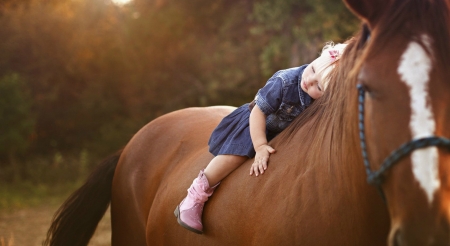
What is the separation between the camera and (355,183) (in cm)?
176

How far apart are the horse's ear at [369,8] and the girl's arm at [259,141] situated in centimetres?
89

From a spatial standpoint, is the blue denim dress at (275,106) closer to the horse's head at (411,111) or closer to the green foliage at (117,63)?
the horse's head at (411,111)

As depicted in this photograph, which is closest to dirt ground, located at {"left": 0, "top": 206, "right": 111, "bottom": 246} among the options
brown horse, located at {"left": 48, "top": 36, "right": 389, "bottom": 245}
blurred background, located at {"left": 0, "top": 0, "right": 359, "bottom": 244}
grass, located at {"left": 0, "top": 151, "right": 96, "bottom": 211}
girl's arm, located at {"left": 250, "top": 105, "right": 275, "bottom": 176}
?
grass, located at {"left": 0, "top": 151, "right": 96, "bottom": 211}

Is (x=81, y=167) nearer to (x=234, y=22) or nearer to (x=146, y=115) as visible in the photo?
(x=146, y=115)

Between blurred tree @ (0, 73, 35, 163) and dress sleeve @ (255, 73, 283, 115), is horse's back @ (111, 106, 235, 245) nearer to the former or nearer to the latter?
dress sleeve @ (255, 73, 283, 115)

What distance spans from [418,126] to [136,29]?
1707 centimetres

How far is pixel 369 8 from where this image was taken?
1.64 metres

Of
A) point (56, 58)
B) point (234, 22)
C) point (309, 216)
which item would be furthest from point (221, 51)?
A: point (309, 216)

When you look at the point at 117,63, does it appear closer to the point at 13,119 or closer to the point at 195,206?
the point at 13,119

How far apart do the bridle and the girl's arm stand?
83 centimetres

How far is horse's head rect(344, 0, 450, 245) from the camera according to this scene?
134 cm

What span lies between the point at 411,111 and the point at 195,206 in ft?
4.76

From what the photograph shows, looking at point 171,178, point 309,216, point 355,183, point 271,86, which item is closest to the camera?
point 355,183

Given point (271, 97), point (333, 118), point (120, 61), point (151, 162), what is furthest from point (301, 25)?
point (333, 118)
